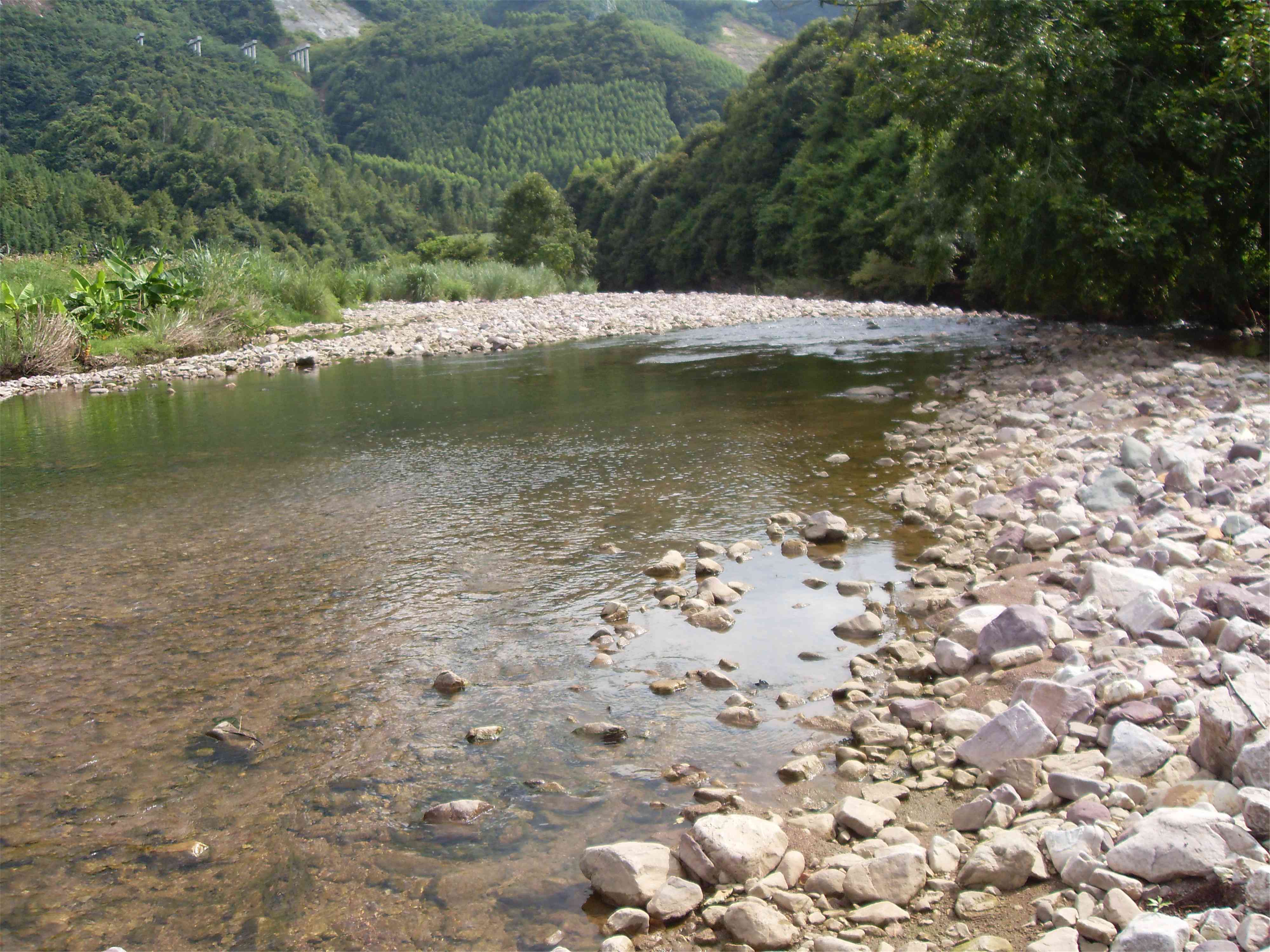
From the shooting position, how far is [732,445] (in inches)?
357

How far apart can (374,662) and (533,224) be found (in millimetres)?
50509

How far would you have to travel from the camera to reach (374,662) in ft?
14.8

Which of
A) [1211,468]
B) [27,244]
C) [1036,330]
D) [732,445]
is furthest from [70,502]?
[27,244]

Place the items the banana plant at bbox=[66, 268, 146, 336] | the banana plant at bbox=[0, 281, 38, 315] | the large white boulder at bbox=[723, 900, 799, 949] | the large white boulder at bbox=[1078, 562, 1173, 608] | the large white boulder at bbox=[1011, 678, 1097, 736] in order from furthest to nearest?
the banana plant at bbox=[66, 268, 146, 336], the banana plant at bbox=[0, 281, 38, 315], the large white boulder at bbox=[1078, 562, 1173, 608], the large white boulder at bbox=[1011, 678, 1097, 736], the large white boulder at bbox=[723, 900, 799, 949]

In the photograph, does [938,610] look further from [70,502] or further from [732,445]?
[70,502]

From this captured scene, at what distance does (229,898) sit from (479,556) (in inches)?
131

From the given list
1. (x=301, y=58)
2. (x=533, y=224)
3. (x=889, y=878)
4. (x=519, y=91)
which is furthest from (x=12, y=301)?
(x=301, y=58)

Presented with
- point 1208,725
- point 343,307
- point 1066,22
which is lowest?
point 343,307

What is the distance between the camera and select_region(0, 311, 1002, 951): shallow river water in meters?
2.89

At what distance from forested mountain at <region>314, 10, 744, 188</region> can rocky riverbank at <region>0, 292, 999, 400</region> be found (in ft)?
289

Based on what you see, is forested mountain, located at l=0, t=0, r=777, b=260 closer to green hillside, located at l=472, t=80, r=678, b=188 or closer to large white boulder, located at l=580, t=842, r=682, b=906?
green hillside, located at l=472, t=80, r=678, b=188

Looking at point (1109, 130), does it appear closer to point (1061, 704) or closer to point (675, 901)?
point (1061, 704)

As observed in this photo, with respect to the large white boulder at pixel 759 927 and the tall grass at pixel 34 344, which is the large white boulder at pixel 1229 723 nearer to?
the large white boulder at pixel 759 927

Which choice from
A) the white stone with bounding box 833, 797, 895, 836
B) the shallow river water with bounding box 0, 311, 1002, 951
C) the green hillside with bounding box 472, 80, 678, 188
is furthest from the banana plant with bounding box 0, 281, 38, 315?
the green hillside with bounding box 472, 80, 678, 188
